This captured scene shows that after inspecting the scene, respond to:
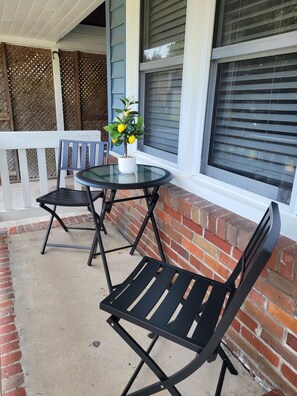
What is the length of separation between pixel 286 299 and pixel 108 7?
296 cm

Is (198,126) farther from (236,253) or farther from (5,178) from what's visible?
(5,178)

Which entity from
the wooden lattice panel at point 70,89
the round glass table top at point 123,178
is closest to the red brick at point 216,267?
the round glass table top at point 123,178

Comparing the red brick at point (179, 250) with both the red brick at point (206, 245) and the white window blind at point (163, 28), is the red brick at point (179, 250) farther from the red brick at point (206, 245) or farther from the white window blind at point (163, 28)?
the white window blind at point (163, 28)

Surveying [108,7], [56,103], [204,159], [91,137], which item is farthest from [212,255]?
[56,103]

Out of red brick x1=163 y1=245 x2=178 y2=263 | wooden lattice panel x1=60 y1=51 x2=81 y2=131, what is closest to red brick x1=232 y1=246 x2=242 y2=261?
red brick x1=163 y1=245 x2=178 y2=263

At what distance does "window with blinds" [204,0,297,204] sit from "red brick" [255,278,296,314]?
1.40ft

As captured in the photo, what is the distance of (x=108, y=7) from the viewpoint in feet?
9.01

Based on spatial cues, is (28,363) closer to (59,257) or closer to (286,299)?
(59,257)

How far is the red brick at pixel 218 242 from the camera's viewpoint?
1535 millimetres

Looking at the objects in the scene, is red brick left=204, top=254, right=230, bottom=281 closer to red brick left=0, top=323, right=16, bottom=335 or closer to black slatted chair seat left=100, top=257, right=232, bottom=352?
black slatted chair seat left=100, top=257, right=232, bottom=352

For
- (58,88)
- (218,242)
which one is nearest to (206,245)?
(218,242)

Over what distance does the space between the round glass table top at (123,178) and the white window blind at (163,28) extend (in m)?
0.86

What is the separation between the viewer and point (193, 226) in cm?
178

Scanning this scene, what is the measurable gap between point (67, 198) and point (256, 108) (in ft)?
5.58
